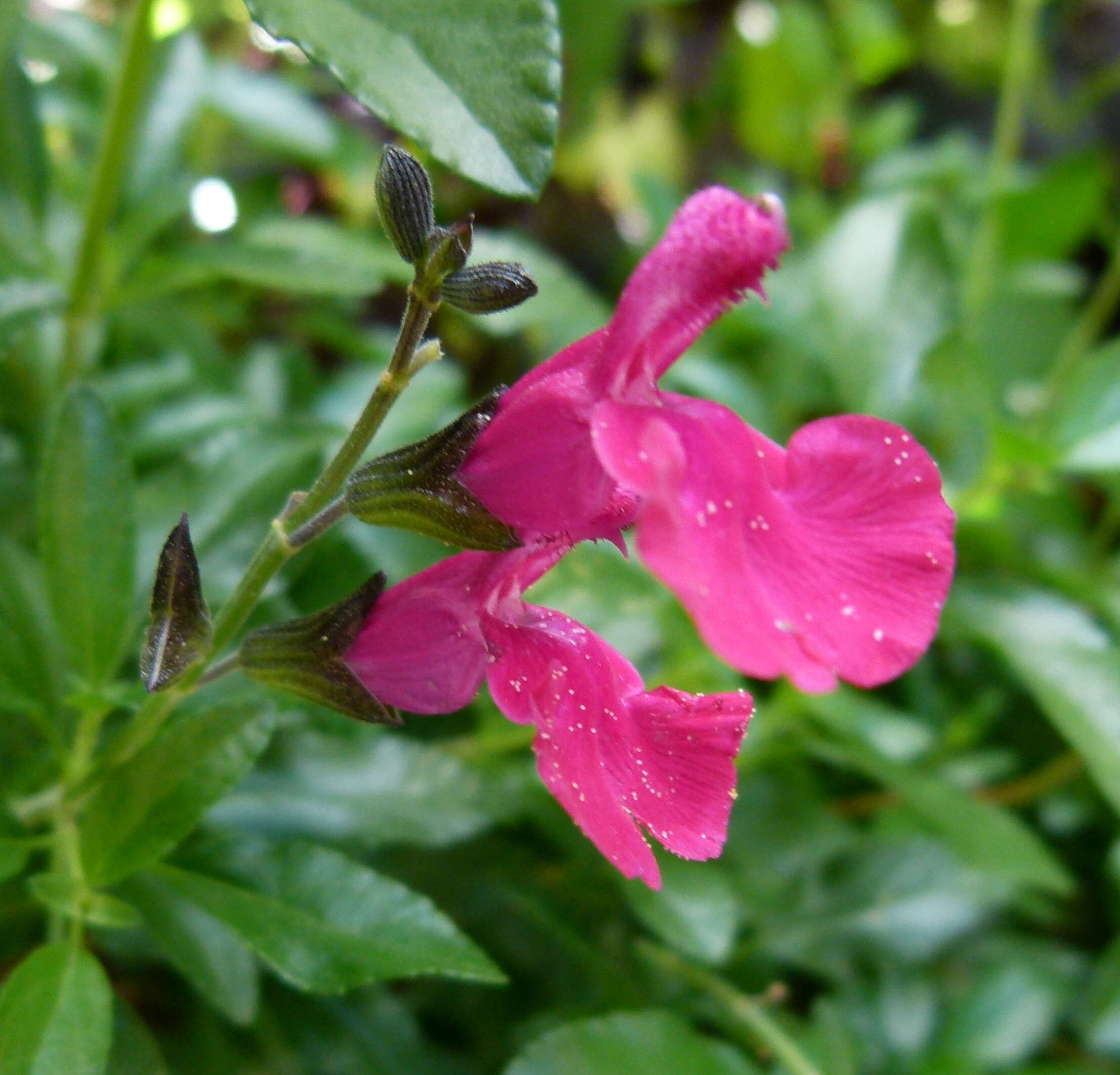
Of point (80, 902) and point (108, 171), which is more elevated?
point (108, 171)

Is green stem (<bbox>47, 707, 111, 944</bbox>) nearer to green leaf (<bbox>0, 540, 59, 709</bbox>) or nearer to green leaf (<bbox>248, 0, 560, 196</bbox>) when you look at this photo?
green leaf (<bbox>0, 540, 59, 709</bbox>)

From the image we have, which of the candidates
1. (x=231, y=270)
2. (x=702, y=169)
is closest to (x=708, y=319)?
(x=231, y=270)

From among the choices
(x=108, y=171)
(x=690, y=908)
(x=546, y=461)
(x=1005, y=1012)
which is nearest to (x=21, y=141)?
(x=108, y=171)

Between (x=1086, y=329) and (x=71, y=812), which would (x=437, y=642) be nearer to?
(x=71, y=812)

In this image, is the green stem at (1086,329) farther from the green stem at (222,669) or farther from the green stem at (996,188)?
the green stem at (222,669)

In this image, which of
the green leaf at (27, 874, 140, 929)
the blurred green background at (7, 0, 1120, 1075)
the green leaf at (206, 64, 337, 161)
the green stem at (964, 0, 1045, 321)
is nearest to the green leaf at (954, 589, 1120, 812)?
the blurred green background at (7, 0, 1120, 1075)

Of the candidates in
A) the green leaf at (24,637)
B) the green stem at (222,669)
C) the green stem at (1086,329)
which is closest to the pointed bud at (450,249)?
the green stem at (222,669)
